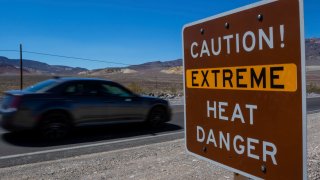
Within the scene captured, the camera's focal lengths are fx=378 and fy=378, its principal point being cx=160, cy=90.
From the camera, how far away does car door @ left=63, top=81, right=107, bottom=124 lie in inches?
402

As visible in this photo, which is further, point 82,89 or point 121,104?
point 121,104

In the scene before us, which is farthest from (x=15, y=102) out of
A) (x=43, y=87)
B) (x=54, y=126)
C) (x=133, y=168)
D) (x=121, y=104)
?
(x=133, y=168)

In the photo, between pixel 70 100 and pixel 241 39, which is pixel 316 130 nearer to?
pixel 70 100

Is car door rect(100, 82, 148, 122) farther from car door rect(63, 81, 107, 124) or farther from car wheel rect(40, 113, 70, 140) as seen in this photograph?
car wheel rect(40, 113, 70, 140)

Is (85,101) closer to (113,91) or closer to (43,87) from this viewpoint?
(113,91)

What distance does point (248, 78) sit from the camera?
1.66 meters

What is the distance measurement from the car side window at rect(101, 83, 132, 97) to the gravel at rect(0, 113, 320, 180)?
146 inches

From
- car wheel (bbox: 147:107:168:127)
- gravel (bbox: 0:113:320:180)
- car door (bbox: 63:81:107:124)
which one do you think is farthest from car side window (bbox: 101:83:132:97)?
gravel (bbox: 0:113:320:180)

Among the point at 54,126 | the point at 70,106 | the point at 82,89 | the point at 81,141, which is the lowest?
the point at 81,141

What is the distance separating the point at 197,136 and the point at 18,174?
466cm

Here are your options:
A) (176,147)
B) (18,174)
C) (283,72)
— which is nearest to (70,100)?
(176,147)

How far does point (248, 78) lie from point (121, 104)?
9.70 m

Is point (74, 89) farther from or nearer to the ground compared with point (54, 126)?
farther from the ground

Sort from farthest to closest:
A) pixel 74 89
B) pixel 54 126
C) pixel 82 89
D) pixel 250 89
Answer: pixel 82 89, pixel 74 89, pixel 54 126, pixel 250 89
